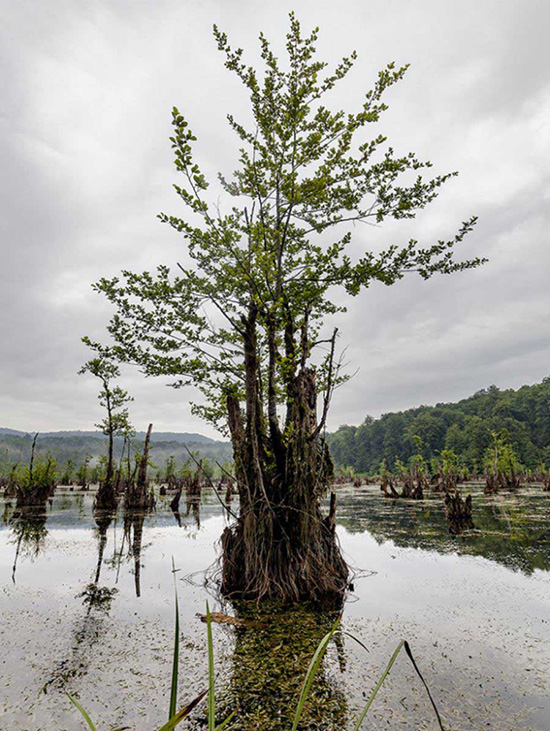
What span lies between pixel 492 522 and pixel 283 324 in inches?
351

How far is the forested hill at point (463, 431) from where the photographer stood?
57.8 meters

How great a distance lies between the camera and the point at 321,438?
5340 millimetres

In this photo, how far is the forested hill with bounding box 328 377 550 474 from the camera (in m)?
57.8

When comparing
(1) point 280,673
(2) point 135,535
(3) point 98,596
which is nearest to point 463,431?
(2) point 135,535

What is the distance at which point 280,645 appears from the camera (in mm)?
3359

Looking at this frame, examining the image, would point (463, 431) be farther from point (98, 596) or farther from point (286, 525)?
point (98, 596)

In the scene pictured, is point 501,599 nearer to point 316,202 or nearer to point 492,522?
point 316,202

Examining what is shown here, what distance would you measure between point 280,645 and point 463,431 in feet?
242

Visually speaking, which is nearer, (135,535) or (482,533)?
(482,533)

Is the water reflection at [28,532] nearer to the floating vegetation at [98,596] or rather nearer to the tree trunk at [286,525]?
the floating vegetation at [98,596]

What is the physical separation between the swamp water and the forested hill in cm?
5191

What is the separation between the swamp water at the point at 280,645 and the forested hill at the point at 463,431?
51911 millimetres

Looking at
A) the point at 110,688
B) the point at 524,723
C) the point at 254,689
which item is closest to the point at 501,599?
the point at 524,723

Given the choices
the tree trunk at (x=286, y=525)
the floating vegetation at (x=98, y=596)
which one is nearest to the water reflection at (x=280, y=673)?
the tree trunk at (x=286, y=525)
